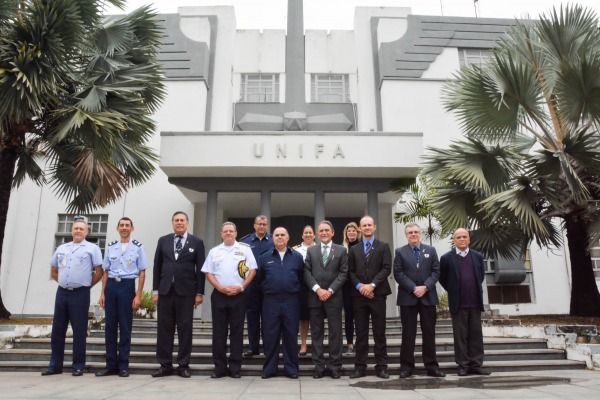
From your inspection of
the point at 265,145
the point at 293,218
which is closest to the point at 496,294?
the point at 293,218

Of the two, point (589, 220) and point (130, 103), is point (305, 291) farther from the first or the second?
point (589, 220)

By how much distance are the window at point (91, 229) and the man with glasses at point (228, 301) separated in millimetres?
8374

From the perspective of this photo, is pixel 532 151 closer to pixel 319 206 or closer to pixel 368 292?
pixel 319 206

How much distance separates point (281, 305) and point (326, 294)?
1.74 feet

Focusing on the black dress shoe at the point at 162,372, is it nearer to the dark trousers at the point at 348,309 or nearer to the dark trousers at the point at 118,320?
the dark trousers at the point at 118,320

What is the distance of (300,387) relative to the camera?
179 inches

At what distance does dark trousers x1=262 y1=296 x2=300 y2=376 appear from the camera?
523 centimetres

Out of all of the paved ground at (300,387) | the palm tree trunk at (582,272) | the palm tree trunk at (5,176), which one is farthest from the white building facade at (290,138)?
the paved ground at (300,387)

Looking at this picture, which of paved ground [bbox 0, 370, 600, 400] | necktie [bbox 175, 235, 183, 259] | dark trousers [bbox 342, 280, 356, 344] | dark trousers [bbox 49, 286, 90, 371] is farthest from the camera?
dark trousers [bbox 342, 280, 356, 344]

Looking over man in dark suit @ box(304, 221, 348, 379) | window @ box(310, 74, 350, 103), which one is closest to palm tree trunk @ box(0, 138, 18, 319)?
man in dark suit @ box(304, 221, 348, 379)

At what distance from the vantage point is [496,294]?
1243 centimetres

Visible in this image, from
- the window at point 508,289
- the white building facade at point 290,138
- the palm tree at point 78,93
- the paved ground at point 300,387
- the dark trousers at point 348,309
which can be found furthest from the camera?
the window at point 508,289

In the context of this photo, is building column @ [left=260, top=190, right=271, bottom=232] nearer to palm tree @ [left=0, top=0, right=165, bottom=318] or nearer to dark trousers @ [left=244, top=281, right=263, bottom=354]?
palm tree @ [left=0, top=0, right=165, bottom=318]

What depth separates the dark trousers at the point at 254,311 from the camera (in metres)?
5.88
